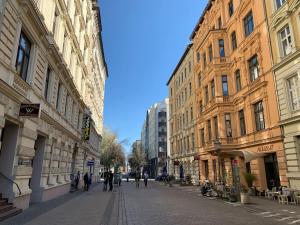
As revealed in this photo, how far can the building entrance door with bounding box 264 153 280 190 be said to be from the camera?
18.5 meters

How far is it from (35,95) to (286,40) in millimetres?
16447

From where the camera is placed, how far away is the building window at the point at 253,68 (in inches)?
843

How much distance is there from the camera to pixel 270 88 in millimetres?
18891

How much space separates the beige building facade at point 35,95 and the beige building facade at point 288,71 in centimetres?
1491

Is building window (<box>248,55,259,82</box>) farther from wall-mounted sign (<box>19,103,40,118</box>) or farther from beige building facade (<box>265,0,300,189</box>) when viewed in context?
wall-mounted sign (<box>19,103,40,118</box>)

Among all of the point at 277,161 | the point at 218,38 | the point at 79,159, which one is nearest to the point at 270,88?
the point at 277,161

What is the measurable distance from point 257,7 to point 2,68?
19.7 m

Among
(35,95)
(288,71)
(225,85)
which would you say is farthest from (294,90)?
(35,95)

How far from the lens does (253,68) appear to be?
71.9 feet

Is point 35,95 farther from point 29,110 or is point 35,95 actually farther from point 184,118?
point 184,118

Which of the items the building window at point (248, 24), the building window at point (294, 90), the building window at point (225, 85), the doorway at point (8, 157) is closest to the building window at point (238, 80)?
the building window at point (225, 85)

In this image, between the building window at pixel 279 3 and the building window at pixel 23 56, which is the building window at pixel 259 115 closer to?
the building window at pixel 279 3

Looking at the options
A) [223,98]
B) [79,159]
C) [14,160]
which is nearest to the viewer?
[14,160]

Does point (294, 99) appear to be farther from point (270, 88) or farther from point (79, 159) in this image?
point (79, 159)
